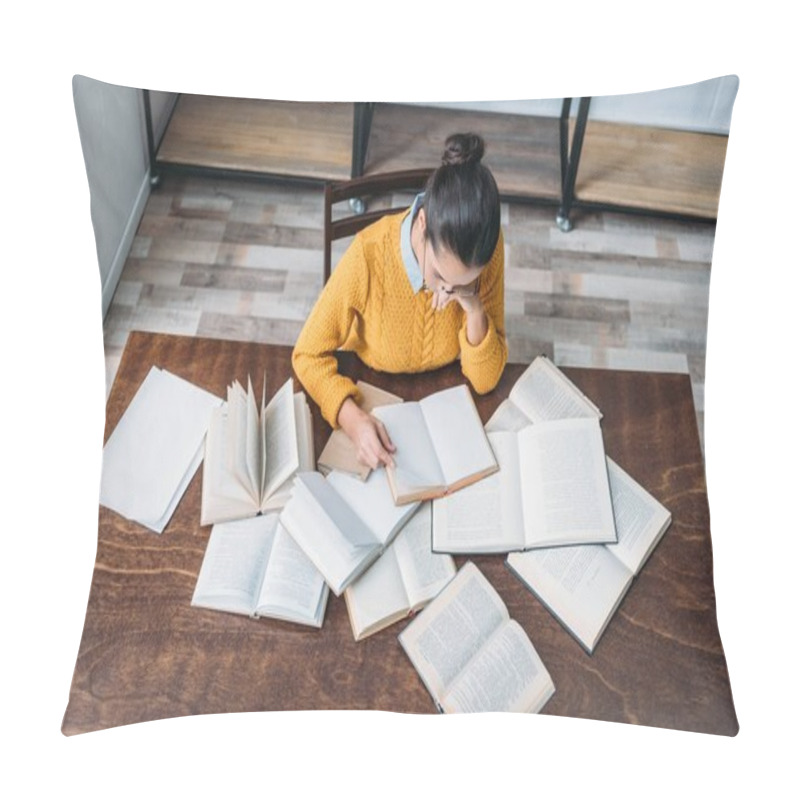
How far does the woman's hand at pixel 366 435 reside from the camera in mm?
1397

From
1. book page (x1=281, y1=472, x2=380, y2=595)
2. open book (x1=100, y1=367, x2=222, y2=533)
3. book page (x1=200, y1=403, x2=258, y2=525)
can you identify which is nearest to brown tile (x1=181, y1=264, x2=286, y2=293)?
open book (x1=100, y1=367, x2=222, y2=533)

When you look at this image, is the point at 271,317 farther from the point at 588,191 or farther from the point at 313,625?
the point at 313,625

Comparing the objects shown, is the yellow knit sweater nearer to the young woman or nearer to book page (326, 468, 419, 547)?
the young woman

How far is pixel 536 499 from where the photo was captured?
1396mm

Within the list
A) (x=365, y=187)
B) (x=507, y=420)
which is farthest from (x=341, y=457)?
(x=365, y=187)

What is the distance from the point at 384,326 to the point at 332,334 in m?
0.09

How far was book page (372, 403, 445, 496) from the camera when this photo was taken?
4.56 feet

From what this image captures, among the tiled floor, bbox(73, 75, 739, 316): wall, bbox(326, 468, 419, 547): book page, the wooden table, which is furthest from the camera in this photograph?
the tiled floor

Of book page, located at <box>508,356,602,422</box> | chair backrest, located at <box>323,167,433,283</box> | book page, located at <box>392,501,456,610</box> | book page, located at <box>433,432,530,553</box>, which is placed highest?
chair backrest, located at <box>323,167,433,283</box>

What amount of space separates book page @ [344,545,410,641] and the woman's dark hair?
464 mm

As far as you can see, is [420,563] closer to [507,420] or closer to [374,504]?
[374,504]

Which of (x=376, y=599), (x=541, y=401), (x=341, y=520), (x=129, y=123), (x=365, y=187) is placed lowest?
(x=376, y=599)

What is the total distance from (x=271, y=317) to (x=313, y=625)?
0.89 meters

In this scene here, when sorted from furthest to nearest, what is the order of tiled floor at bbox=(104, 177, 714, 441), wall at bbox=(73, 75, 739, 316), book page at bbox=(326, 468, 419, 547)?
tiled floor at bbox=(104, 177, 714, 441) < wall at bbox=(73, 75, 739, 316) < book page at bbox=(326, 468, 419, 547)
